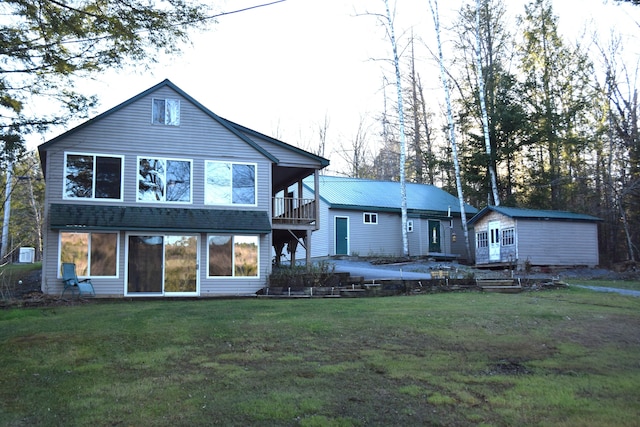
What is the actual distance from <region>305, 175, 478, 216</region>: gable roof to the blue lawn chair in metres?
13.3

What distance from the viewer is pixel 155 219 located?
1658 cm

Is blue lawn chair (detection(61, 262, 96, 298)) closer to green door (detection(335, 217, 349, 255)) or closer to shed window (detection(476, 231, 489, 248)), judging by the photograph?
green door (detection(335, 217, 349, 255))

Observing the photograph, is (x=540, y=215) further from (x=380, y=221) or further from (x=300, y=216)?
(x=300, y=216)

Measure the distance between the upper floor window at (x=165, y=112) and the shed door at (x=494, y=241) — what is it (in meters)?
14.9

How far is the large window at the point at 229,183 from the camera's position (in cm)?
1769

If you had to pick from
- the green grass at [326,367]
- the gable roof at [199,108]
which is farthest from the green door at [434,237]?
the green grass at [326,367]

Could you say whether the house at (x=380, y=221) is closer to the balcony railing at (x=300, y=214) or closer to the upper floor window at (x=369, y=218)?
the upper floor window at (x=369, y=218)

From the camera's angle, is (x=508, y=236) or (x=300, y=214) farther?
(x=508, y=236)

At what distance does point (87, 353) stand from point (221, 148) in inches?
428

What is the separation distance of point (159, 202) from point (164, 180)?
0.71m

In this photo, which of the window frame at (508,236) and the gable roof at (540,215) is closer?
the gable roof at (540,215)

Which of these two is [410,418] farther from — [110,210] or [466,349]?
[110,210]

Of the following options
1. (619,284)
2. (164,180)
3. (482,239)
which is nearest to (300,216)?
(164,180)

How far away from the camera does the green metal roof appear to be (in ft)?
51.9
